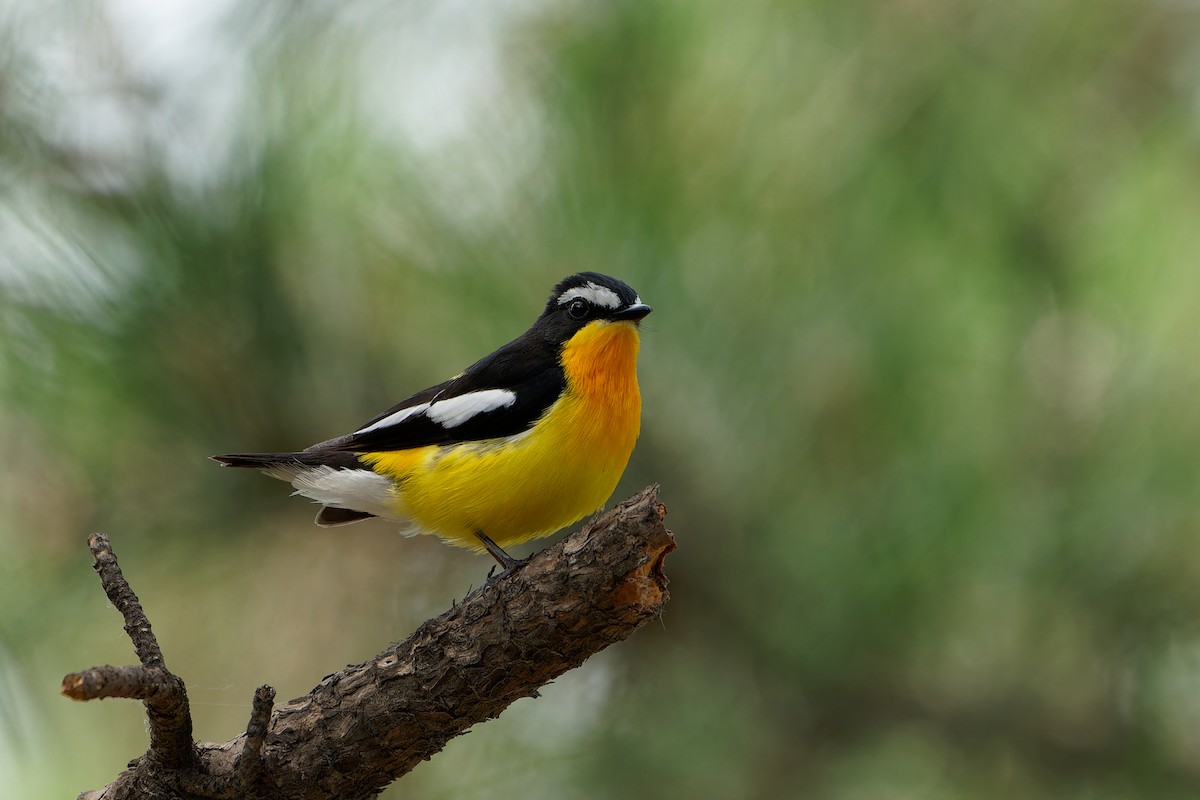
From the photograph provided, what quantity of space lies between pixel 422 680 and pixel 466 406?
1.00m

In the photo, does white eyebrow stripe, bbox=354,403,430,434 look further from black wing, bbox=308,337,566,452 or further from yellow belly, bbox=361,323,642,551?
yellow belly, bbox=361,323,642,551

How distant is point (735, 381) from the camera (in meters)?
3.63

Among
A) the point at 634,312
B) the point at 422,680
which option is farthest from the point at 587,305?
the point at 422,680

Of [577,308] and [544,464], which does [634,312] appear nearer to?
[577,308]

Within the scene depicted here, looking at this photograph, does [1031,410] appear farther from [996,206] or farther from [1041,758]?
[1041,758]

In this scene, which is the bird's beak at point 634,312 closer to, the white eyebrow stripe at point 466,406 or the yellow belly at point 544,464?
the yellow belly at point 544,464

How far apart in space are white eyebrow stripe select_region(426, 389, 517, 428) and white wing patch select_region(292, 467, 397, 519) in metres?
0.28

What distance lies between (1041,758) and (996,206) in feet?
5.62

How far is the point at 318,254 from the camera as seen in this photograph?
12.1ft

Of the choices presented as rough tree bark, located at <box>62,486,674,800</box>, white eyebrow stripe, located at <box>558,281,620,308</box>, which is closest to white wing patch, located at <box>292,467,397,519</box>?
rough tree bark, located at <box>62,486,674,800</box>

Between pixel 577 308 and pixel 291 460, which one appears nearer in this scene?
pixel 291 460

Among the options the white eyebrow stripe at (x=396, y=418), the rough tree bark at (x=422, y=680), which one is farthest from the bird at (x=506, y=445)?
the rough tree bark at (x=422, y=680)

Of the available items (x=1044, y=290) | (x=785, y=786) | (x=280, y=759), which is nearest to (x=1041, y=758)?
(x=785, y=786)

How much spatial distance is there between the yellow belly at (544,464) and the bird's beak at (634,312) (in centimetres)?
6
